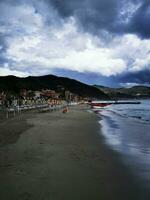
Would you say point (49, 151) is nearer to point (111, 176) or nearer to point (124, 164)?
point (124, 164)

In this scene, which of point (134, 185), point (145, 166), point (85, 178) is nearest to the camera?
point (134, 185)

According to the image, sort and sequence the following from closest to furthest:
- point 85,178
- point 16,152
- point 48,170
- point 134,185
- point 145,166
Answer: point 134,185
point 85,178
point 48,170
point 145,166
point 16,152

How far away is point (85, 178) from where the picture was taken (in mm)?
8938

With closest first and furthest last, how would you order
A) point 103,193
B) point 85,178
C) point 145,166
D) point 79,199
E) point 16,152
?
point 79,199 < point 103,193 < point 85,178 < point 145,166 < point 16,152

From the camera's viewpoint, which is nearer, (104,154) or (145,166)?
(145,166)

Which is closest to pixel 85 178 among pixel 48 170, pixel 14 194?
pixel 48 170

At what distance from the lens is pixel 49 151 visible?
13.3m

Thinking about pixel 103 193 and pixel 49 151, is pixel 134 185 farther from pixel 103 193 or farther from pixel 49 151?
pixel 49 151

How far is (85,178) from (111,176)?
83cm

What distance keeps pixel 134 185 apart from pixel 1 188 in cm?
341

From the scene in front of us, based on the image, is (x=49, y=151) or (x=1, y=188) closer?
(x=1, y=188)

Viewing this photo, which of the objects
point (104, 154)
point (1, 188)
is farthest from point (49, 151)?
point (1, 188)

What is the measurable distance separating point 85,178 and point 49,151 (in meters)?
4.53

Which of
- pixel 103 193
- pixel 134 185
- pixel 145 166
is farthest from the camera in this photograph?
pixel 145 166
